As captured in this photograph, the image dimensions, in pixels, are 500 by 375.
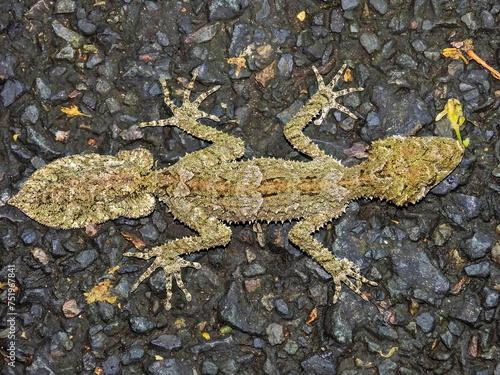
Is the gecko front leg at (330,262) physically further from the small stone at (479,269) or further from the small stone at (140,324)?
the small stone at (140,324)

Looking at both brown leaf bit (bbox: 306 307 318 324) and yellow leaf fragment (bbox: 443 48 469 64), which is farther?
yellow leaf fragment (bbox: 443 48 469 64)

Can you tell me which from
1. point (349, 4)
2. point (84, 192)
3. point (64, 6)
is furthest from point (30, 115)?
point (349, 4)

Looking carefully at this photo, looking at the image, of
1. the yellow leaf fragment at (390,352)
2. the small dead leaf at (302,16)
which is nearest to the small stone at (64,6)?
the small dead leaf at (302,16)

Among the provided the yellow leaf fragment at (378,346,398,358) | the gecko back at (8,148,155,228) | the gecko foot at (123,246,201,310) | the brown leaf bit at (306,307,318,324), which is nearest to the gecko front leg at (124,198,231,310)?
the gecko foot at (123,246,201,310)

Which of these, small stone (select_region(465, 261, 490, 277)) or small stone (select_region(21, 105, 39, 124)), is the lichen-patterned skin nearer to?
small stone (select_region(21, 105, 39, 124))

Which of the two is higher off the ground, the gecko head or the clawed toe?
the gecko head
